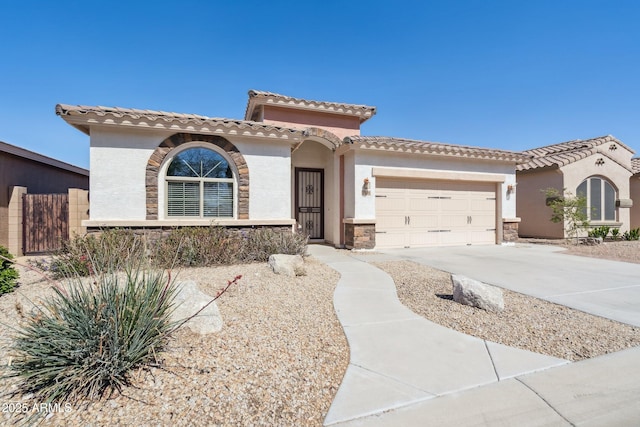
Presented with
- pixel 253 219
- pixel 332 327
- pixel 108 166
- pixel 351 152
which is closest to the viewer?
pixel 332 327

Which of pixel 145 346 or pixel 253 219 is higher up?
pixel 253 219

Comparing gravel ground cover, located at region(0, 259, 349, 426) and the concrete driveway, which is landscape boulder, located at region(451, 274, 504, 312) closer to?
→ the concrete driveway

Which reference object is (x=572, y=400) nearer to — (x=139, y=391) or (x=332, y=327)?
(x=332, y=327)

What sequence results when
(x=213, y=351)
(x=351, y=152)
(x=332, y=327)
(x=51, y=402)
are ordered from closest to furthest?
(x=51, y=402)
(x=213, y=351)
(x=332, y=327)
(x=351, y=152)

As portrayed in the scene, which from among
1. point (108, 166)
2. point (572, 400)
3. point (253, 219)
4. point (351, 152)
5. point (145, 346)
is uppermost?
point (351, 152)

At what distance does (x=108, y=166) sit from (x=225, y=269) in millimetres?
4455

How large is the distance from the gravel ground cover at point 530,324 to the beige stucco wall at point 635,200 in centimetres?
1770

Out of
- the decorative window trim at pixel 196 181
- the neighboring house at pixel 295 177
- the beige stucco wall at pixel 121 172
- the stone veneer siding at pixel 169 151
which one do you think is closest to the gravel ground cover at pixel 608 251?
the neighboring house at pixel 295 177

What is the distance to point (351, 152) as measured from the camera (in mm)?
10531

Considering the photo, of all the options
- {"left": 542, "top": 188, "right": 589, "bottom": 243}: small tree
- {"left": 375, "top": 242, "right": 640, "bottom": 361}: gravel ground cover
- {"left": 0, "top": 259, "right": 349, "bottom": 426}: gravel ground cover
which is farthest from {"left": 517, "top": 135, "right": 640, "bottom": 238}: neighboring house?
{"left": 0, "top": 259, "right": 349, "bottom": 426}: gravel ground cover

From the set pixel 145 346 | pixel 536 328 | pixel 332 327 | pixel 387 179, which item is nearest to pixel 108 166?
pixel 145 346

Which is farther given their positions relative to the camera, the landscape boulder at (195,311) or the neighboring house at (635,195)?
the neighboring house at (635,195)

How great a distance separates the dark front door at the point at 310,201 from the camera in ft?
41.5

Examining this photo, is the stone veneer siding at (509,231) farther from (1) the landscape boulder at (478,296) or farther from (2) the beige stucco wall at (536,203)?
(1) the landscape boulder at (478,296)
